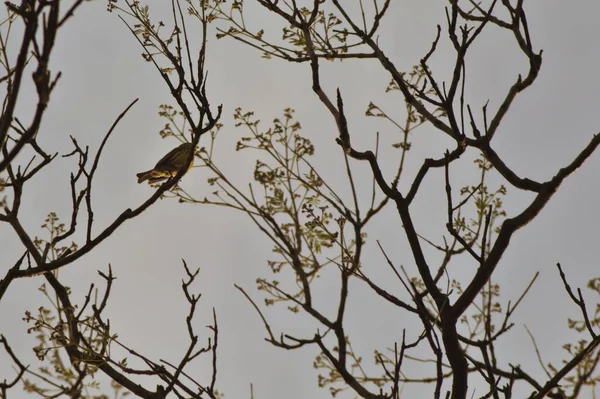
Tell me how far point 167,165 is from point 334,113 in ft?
16.2

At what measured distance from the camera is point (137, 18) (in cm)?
453

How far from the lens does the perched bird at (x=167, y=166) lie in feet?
28.4

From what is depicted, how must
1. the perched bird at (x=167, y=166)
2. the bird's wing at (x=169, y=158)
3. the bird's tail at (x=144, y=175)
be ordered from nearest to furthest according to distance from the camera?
the perched bird at (x=167, y=166) < the bird's wing at (x=169, y=158) < the bird's tail at (x=144, y=175)

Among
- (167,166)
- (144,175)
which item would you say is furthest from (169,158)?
(144,175)

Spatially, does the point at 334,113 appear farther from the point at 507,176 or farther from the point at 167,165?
the point at 167,165

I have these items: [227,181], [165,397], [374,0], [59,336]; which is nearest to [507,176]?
[374,0]

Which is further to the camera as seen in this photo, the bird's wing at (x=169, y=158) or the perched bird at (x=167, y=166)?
the bird's wing at (x=169, y=158)

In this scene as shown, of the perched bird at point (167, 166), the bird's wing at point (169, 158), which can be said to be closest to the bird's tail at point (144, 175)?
the perched bird at point (167, 166)

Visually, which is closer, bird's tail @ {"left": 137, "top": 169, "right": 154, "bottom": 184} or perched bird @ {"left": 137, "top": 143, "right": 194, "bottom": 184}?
Answer: perched bird @ {"left": 137, "top": 143, "right": 194, "bottom": 184}

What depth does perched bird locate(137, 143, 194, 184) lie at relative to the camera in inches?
341

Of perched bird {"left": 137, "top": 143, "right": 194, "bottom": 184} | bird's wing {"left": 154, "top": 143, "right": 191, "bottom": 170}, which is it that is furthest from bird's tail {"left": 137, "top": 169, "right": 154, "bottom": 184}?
bird's wing {"left": 154, "top": 143, "right": 191, "bottom": 170}

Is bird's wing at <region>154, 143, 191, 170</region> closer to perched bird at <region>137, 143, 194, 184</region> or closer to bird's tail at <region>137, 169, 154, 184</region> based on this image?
perched bird at <region>137, 143, 194, 184</region>

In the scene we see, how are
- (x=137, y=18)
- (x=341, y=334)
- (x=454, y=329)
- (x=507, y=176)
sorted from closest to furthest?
(x=454, y=329) < (x=507, y=176) < (x=137, y=18) < (x=341, y=334)

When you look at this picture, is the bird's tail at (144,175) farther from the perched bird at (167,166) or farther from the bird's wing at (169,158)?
the bird's wing at (169,158)
